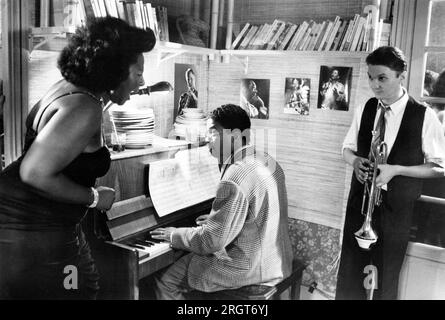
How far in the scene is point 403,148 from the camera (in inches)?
88.7

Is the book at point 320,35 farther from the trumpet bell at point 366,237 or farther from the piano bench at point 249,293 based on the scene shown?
the piano bench at point 249,293

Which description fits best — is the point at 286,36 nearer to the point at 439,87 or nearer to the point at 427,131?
the point at 439,87

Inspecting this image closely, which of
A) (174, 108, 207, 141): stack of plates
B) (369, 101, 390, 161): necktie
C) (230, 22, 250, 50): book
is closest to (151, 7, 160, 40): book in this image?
(174, 108, 207, 141): stack of plates

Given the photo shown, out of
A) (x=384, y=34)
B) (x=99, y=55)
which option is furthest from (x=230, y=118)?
(x=384, y=34)

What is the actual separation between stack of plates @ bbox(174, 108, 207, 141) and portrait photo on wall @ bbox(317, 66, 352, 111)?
72cm

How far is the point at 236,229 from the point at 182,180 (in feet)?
2.17

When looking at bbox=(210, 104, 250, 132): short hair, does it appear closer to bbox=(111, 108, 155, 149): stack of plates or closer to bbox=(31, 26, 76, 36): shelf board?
bbox=(111, 108, 155, 149): stack of plates

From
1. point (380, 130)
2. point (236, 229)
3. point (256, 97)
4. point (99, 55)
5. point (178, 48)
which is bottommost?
point (236, 229)

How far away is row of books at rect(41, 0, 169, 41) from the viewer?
194 cm

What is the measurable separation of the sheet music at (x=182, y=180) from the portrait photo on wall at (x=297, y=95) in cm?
61

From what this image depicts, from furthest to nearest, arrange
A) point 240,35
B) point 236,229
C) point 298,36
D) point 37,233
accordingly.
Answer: point 240,35 < point 298,36 < point 236,229 < point 37,233

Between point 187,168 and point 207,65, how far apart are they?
926mm
